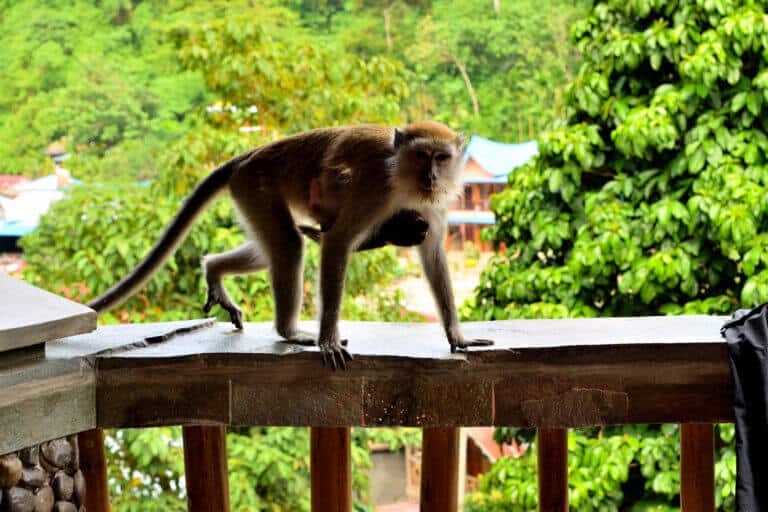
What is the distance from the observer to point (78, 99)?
7.83 metres

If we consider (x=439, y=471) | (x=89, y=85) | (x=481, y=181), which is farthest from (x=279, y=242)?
(x=89, y=85)

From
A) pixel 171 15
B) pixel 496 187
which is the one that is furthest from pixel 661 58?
pixel 171 15

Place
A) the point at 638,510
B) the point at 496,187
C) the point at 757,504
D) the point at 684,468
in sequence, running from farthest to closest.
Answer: the point at 496,187 < the point at 638,510 < the point at 684,468 < the point at 757,504

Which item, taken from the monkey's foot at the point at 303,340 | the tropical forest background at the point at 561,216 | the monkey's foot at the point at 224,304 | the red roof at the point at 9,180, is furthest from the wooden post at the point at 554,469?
the red roof at the point at 9,180

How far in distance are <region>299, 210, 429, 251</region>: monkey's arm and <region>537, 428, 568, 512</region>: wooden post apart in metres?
0.38

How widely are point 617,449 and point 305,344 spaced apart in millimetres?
2444

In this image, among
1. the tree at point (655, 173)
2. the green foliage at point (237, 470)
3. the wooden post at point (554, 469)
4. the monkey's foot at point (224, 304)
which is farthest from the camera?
the green foliage at point (237, 470)

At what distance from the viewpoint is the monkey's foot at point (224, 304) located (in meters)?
1.79

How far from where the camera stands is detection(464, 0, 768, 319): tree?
3543 mm

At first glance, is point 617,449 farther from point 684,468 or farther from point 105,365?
point 105,365

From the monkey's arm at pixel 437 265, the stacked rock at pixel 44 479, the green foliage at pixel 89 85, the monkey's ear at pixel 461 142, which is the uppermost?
the green foliage at pixel 89 85

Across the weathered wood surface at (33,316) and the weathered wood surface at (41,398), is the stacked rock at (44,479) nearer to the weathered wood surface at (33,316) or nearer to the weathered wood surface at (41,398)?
the weathered wood surface at (41,398)

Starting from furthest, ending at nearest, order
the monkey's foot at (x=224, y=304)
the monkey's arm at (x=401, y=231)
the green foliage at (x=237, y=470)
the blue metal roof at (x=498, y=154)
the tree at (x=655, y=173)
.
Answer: the blue metal roof at (x=498, y=154), the green foliage at (x=237, y=470), the tree at (x=655, y=173), the monkey's foot at (x=224, y=304), the monkey's arm at (x=401, y=231)

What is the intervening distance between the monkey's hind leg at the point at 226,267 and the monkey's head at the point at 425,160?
0.33 meters
